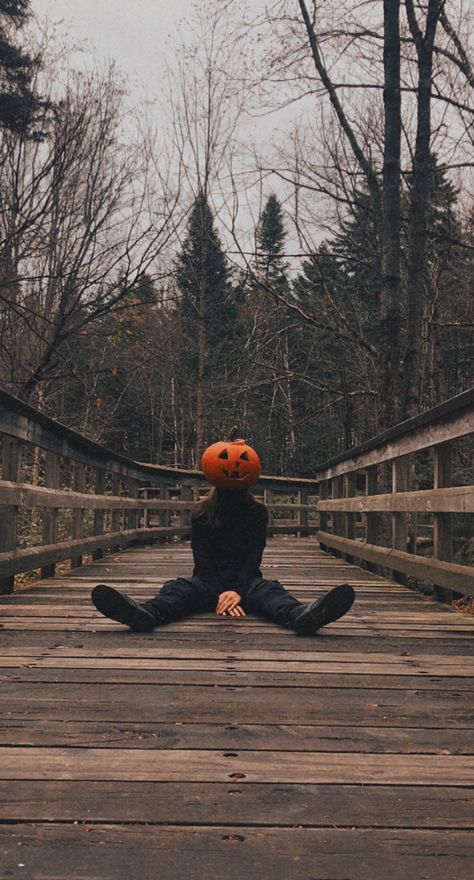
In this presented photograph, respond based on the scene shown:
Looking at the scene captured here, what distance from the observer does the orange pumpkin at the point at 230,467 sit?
4.94 meters

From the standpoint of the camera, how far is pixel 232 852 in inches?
63.6

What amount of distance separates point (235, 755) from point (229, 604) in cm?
247

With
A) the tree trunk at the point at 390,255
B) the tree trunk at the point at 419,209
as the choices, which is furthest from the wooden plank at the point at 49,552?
the tree trunk at the point at 419,209

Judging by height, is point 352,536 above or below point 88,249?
below

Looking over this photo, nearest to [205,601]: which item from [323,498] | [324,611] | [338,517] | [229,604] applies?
[229,604]

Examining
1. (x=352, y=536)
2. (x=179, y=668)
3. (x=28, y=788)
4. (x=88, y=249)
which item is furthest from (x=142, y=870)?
(x=88, y=249)

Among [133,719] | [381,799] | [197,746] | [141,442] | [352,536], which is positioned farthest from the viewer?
[141,442]

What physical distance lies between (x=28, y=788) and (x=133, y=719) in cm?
63

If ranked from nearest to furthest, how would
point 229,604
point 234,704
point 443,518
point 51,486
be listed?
point 234,704 → point 229,604 → point 443,518 → point 51,486

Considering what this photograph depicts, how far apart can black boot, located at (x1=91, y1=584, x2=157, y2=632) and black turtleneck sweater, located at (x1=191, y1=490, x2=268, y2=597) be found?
2.39 ft

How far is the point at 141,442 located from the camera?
Result: 45.5 m

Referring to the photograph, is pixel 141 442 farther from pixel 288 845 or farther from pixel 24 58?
pixel 288 845

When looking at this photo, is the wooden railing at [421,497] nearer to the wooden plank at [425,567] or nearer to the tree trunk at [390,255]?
the wooden plank at [425,567]

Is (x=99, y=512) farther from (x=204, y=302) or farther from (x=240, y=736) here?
(x=204, y=302)
